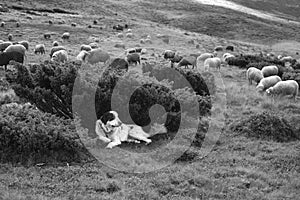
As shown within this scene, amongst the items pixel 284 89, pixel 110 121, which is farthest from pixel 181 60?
pixel 110 121

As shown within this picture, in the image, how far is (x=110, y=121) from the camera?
11.2 m

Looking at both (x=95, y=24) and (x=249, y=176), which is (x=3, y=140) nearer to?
(x=249, y=176)

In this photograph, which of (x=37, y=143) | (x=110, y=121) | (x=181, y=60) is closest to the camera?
(x=37, y=143)

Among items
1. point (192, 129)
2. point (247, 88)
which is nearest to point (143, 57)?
point (247, 88)

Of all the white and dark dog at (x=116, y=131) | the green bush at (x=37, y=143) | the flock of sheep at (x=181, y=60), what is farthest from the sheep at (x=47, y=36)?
the green bush at (x=37, y=143)

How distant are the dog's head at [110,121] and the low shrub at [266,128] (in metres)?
4.01

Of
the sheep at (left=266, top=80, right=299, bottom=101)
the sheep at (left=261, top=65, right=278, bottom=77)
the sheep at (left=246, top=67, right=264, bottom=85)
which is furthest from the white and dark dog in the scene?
the sheep at (left=261, top=65, right=278, bottom=77)

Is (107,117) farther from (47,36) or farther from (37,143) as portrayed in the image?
(47,36)

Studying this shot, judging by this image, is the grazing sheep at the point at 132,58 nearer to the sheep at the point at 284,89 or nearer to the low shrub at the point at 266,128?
the sheep at the point at 284,89

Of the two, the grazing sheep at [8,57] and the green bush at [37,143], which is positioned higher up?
the green bush at [37,143]

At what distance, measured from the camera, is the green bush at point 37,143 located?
30.6ft

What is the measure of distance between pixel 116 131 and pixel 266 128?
5.00 meters

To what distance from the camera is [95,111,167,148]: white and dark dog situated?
1082cm

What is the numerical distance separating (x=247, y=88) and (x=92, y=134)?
1062 cm
